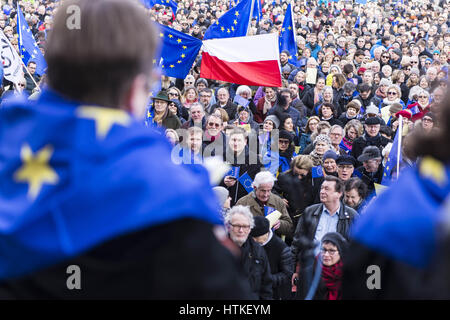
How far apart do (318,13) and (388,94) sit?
13.4 meters

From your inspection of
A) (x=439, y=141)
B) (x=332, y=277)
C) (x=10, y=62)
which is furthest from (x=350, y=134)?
(x=439, y=141)

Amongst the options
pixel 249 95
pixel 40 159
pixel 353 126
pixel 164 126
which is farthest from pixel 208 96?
pixel 40 159

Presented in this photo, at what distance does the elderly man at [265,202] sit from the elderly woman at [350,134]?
2600 mm

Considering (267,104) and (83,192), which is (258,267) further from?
(267,104)

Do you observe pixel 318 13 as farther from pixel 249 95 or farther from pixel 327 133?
pixel 327 133

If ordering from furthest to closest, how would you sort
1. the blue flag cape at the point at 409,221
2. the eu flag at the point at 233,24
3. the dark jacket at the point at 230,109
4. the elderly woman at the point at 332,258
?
the eu flag at the point at 233,24 → the dark jacket at the point at 230,109 → the elderly woman at the point at 332,258 → the blue flag cape at the point at 409,221

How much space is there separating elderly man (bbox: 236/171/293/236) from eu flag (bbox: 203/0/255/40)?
5.13m

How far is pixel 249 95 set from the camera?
10844 mm

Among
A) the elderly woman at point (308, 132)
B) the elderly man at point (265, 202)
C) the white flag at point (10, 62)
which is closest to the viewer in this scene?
the elderly man at point (265, 202)

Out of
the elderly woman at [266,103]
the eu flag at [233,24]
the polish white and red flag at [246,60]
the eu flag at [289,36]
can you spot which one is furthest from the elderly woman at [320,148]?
the eu flag at [289,36]

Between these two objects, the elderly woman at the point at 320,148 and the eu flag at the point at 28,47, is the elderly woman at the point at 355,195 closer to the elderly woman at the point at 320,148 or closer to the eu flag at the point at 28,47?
the elderly woman at the point at 320,148

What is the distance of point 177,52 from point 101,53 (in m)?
8.59

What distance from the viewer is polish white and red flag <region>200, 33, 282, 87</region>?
9.30 metres

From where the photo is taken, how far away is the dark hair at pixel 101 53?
4.90 ft
